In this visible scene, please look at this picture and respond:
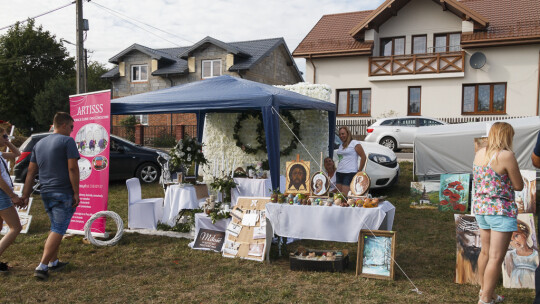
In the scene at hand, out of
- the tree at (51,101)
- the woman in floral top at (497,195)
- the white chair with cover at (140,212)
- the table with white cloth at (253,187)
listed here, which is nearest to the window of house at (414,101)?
the table with white cloth at (253,187)

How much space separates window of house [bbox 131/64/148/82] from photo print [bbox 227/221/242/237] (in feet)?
79.9

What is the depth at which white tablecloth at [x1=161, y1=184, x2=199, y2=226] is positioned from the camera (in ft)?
21.5

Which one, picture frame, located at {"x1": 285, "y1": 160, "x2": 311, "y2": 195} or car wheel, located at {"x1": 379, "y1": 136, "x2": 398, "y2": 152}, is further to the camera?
car wheel, located at {"x1": 379, "y1": 136, "x2": 398, "y2": 152}

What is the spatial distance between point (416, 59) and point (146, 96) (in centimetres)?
1632

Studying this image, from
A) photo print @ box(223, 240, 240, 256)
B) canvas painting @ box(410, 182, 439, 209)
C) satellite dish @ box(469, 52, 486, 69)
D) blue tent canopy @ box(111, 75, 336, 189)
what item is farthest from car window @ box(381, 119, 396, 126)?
photo print @ box(223, 240, 240, 256)

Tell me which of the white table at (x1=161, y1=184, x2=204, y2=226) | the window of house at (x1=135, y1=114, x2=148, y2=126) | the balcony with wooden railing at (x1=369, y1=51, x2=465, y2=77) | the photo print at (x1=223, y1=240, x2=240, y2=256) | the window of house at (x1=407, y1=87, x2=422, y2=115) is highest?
the balcony with wooden railing at (x1=369, y1=51, x2=465, y2=77)

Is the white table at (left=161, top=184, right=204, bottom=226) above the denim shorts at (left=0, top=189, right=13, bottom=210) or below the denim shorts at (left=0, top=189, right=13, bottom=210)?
below

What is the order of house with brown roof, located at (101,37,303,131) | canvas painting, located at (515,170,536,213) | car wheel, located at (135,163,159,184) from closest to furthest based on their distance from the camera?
canvas painting, located at (515,170,536,213), car wheel, located at (135,163,159,184), house with brown roof, located at (101,37,303,131)

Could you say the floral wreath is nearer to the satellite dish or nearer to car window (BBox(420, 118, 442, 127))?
car window (BBox(420, 118, 442, 127))

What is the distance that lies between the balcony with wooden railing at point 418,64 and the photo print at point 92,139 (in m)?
16.7

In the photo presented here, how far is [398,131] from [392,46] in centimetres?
747

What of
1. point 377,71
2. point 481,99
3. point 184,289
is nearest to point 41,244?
point 184,289

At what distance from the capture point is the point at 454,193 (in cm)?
877

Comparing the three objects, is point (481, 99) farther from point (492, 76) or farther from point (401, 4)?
point (401, 4)
